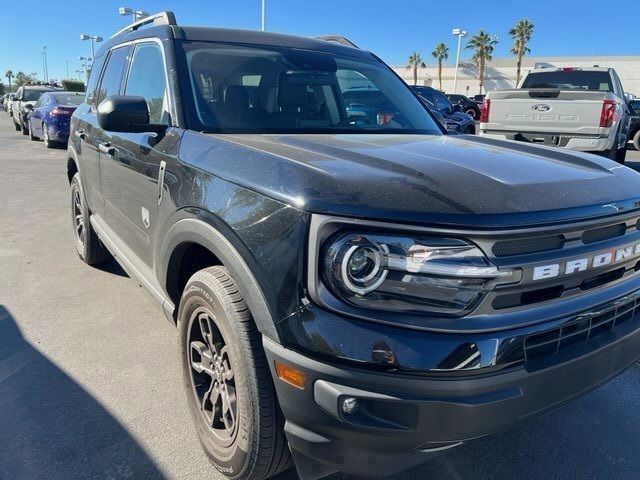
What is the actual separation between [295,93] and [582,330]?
2.07 m

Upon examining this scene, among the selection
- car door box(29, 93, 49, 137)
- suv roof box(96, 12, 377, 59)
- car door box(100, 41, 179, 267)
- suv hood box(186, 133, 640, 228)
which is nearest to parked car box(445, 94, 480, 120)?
car door box(29, 93, 49, 137)

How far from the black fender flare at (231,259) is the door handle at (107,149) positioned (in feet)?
4.05

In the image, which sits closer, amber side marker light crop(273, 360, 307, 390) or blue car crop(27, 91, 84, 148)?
amber side marker light crop(273, 360, 307, 390)

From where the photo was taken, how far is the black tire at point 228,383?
188 centimetres

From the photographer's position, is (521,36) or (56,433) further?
(521,36)

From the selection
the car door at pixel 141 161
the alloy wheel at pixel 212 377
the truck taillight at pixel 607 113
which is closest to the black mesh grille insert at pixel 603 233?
the alloy wheel at pixel 212 377

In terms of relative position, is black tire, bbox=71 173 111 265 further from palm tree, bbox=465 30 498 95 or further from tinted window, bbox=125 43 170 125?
palm tree, bbox=465 30 498 95

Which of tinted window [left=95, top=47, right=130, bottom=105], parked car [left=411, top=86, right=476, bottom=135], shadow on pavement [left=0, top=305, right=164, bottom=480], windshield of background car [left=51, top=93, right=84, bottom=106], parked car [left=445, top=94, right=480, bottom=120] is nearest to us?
shadow on pavement [left=0, top=305, right=164, bottom=480]

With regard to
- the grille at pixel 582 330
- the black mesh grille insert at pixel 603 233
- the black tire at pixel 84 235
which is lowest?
the black tire at pixel 84 235

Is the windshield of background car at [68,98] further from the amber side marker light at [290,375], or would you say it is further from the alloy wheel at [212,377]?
the amber side marker light at [290,375]

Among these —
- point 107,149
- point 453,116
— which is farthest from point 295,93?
point 453,116

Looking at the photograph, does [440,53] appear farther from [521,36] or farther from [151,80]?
[151,80]

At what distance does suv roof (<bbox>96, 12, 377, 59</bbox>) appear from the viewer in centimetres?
302

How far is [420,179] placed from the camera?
185cm
